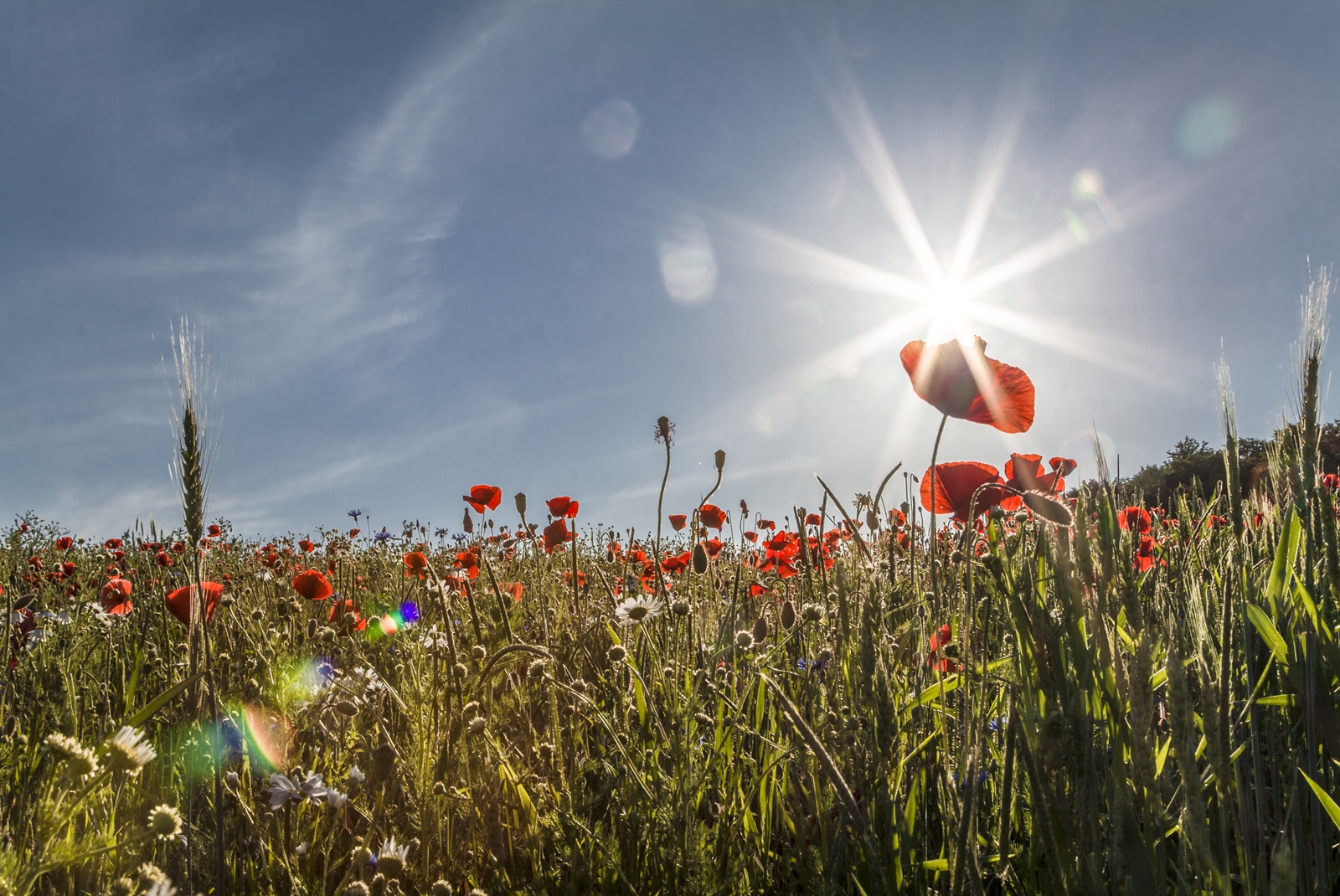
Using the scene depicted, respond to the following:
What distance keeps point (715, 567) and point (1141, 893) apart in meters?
3.08

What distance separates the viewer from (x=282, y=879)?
1.98m

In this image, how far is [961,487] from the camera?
206 centimetres

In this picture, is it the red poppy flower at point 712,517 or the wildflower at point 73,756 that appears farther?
the red poppy flower at point 712,517

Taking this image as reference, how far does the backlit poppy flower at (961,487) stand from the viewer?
78.3 inches

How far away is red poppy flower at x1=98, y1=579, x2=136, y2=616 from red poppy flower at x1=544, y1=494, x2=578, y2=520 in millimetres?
2208

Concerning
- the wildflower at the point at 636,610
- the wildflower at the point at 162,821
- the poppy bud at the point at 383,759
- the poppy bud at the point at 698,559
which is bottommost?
the poppy bud at the point at 383,759

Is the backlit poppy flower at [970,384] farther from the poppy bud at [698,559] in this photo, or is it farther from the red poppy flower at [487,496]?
the red poppy flower at [487,496]

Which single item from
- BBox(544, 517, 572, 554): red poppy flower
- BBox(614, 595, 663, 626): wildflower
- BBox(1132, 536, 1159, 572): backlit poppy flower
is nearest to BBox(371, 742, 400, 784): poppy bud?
BBox(614, 595, 663, 626): wildflower

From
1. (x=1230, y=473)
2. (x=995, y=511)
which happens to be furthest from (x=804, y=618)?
(x=1230, y=473)

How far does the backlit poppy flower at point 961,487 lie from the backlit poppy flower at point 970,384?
159mm

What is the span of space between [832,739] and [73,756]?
4.92 feet

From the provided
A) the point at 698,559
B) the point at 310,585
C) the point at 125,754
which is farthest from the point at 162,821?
the point at 310,585

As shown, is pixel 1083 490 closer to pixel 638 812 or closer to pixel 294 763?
pixel 638 812

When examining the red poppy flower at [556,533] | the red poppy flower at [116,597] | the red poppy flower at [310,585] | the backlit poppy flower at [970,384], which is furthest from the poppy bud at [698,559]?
the red poppy flower at [116,597]
